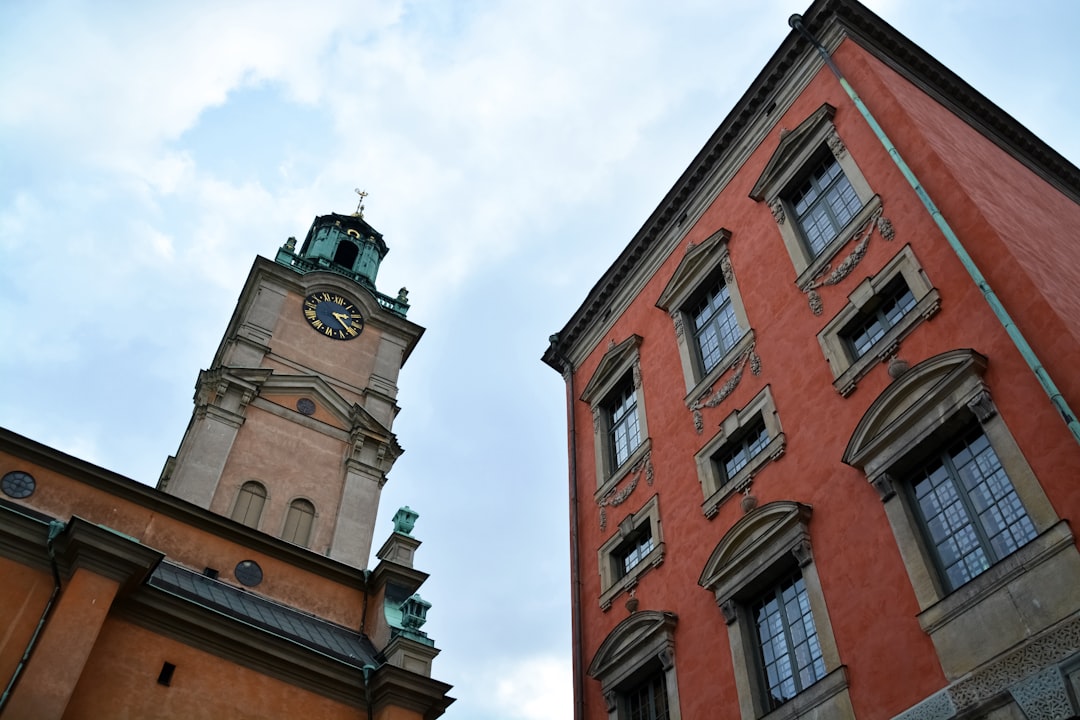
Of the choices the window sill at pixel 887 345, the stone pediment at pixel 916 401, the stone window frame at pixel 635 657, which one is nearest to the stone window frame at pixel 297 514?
the stone window frame at pixel 635 657

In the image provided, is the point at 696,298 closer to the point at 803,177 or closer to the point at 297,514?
the point at 803,177

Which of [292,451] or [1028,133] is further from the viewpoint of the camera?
[292,451]

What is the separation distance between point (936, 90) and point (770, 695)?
13.4 meters

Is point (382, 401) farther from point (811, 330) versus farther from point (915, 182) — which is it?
point (915, 182)

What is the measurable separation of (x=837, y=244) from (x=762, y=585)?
6.35m

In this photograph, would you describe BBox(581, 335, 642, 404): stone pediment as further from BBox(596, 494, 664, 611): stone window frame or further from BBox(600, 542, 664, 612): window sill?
BBox(600, 542, 664, 612): window sill

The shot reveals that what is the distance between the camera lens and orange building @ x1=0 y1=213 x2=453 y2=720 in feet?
59.3

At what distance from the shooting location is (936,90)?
64.2 feet

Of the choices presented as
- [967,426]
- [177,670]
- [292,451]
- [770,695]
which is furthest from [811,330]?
[292,451]

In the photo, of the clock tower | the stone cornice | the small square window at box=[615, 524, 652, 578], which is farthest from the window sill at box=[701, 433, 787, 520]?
the clock tower

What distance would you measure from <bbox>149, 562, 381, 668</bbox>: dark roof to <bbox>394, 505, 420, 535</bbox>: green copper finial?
3.46 meters

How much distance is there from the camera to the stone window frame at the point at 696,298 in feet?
61.2

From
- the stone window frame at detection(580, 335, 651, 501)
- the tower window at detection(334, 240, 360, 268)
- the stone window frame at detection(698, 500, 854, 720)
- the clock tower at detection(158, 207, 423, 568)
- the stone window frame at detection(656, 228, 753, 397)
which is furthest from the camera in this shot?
the tower window at detection(334, 240, 360, 268)

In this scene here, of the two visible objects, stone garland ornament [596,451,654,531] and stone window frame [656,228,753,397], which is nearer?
stone window frame [656,228,753,397]
